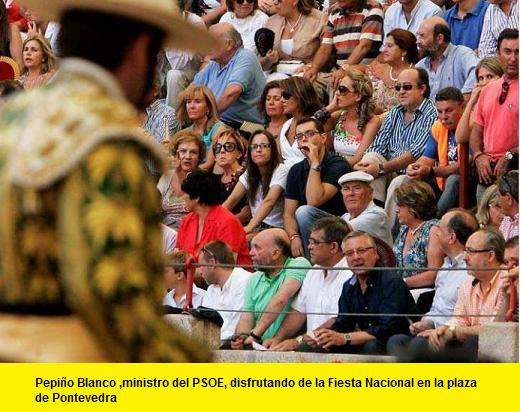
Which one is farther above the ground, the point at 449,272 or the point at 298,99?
the point at 298,99

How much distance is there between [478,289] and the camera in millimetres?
8789

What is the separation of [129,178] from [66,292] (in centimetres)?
26

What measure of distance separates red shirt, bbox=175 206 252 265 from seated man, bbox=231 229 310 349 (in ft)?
1.47

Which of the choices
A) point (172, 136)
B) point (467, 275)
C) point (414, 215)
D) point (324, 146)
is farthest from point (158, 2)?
point (172, 136)

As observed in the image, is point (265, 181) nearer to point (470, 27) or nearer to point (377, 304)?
point (470, 27)

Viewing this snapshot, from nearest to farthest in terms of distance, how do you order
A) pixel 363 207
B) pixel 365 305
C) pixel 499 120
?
pixel 365 305, pixel 499 120, pixel 363 207

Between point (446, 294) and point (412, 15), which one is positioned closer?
point (446, 294)

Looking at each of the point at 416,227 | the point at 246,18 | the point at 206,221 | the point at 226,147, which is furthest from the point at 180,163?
the point at 416,227

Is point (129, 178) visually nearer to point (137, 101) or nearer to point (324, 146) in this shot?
A: point (137, 101)

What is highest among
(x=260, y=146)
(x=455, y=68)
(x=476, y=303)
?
(x=455, y=68)

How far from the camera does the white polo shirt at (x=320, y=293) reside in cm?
942

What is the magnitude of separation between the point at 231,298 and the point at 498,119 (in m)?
2.10

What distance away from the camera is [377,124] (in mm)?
11203

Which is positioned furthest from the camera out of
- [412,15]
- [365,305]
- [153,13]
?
[412,15]
